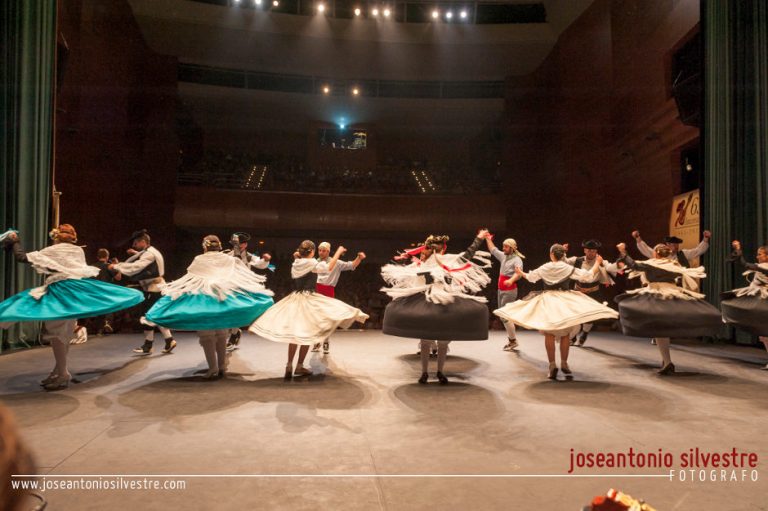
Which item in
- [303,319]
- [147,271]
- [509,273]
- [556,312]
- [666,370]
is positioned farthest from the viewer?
[509,273]

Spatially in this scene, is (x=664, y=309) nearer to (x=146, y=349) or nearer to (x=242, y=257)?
(x=242, y=257)

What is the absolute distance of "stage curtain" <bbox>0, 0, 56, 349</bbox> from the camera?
7.11 meters

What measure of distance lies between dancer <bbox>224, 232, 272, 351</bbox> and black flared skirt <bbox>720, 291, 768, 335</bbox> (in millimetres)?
6207

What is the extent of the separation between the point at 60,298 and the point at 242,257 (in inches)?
109

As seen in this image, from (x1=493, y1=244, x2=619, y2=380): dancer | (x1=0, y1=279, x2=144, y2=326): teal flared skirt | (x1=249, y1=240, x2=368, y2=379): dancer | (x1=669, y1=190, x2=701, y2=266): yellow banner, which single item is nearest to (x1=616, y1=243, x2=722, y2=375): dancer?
(x1=493, y1=244, x2=619, y2=380): dancer

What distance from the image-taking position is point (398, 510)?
7.36 ft

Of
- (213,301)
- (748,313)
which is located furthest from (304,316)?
(748,313)

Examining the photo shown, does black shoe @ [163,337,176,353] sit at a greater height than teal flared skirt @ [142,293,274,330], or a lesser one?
lesser

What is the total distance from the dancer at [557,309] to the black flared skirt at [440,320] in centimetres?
67

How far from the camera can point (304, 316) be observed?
4.96m

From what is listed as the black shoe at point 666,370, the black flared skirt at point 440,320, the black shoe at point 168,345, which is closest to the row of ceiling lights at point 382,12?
the black shoe at point 168,345

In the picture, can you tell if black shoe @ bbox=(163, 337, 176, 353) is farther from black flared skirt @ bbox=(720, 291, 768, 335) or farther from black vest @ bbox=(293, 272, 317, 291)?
black flared skirt @ bbox=(720, 291, 768, 335)

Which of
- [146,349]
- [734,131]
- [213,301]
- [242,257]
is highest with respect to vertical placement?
[734,131]

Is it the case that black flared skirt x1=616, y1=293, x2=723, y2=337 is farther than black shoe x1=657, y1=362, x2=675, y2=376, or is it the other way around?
black shoe x1=657, y1=362, x2=675, y2=376
